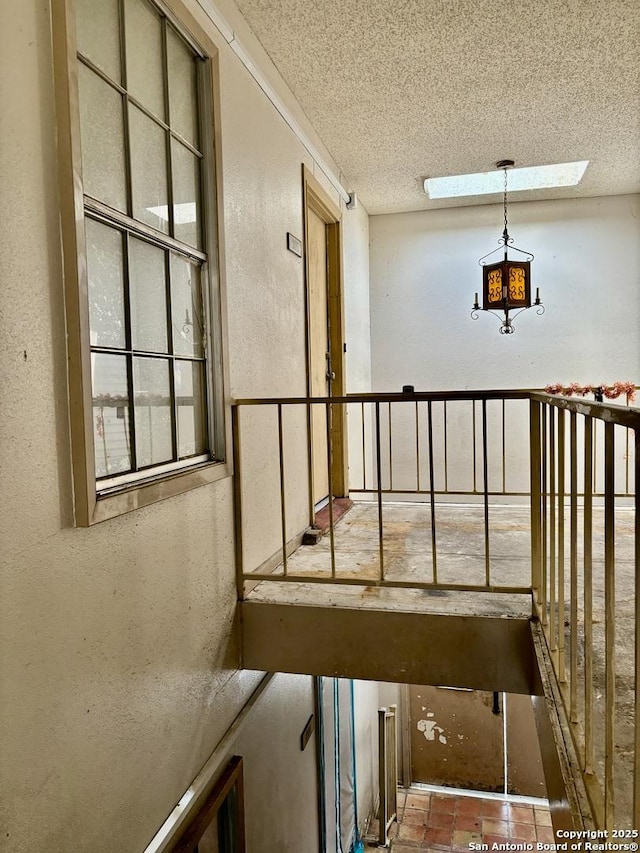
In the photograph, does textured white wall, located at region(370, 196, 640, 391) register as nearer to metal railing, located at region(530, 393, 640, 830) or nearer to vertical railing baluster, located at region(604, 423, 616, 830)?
metal railing, located at region(530, 393, 640, 830)

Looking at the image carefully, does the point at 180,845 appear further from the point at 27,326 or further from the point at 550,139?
the point at 550,139

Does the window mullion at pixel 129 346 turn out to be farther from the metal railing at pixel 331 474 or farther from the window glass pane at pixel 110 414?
the metal railing at pixel 331 474

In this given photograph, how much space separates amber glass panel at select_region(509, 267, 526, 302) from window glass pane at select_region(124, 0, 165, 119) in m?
3.02

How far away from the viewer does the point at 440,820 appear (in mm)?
5207

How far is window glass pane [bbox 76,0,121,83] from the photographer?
4.87ft

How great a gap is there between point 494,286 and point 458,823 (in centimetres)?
478

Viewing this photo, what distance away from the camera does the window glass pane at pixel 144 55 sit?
1.72m

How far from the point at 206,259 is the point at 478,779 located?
6017 mm

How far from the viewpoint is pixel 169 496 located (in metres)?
1.78

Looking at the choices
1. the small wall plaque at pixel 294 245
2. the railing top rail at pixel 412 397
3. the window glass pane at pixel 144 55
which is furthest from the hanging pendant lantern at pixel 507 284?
the window glass pane at pixel 144 55

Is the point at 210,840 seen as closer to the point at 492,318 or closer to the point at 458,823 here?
the point at 458,823

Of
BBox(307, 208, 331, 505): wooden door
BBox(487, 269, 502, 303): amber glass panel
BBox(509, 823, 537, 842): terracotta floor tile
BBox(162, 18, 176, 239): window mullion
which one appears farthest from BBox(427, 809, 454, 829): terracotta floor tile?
BBox(162, 18, 176, 239): window mullion

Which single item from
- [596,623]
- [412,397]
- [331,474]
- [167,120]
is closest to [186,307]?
[167,120]

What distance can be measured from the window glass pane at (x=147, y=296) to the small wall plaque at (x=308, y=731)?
2.45m
